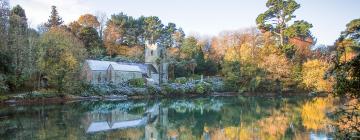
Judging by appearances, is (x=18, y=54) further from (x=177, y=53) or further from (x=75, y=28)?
(x=177, y=53)

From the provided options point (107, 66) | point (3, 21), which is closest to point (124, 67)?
point (107, 66)

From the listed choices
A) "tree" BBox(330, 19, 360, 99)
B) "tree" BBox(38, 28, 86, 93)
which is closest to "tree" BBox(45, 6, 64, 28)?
"tree" BBox(38, 28, 86, 93)

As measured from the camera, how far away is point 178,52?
61000 mm

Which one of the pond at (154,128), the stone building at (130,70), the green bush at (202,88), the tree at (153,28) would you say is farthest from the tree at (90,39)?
the pond at (154,128)

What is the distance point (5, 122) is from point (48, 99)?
13.9m

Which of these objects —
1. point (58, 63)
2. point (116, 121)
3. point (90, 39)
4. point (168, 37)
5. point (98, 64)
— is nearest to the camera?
point (116, 121)

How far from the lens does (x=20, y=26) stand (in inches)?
1201

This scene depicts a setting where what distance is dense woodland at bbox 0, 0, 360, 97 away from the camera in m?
28.7

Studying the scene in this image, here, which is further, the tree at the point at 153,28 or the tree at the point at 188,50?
the tree at the point at 153,28

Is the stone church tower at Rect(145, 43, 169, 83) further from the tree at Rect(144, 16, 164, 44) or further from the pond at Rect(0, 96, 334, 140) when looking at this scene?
the pond at Rect(0, 96, 334, 140)

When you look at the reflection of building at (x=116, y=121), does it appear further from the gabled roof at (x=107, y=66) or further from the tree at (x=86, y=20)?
the tree at (x=86, y=20)

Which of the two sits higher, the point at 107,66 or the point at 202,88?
the point at 107,66

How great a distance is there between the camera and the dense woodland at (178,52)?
28703 mm

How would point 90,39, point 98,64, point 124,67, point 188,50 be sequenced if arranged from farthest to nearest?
point 188,50 < point 90,39 < point 124,67 < point 98,64
